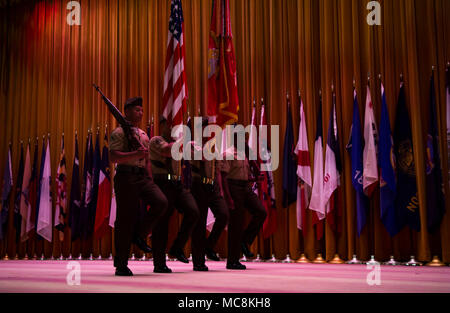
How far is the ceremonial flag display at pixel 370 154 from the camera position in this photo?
6.35 meters

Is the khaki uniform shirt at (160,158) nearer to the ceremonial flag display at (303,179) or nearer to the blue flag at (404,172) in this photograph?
the ceremonial flag display at (303,179)

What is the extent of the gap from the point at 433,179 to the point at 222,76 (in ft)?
9.46

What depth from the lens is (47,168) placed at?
30.0 feet

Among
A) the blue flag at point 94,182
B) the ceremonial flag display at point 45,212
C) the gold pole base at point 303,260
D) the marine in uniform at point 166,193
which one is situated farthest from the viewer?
the ceremonial flag display at point 45,212

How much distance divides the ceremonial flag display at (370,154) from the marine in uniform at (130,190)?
316cm

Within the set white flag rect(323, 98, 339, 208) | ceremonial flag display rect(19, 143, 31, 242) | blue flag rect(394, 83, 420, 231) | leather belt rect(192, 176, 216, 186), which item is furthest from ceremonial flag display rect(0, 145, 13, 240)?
blue flag rect(394, 83, 420, 231)

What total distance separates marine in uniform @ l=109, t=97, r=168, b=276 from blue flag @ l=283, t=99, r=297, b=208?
309cm

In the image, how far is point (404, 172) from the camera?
20.6ft

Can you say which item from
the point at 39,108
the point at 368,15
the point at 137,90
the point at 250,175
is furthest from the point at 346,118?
the point at 39,108

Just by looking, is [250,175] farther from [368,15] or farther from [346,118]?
[368,15]

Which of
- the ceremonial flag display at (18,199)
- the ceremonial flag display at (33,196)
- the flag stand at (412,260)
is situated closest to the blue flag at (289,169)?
the flag stand at (412,260)

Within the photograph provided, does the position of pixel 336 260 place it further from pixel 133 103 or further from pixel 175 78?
pixel 133 103
